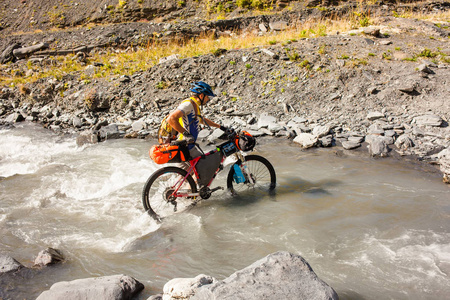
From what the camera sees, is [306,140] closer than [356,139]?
No

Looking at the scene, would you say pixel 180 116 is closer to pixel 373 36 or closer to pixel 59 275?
pixel 59 275

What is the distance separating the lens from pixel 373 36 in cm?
1377

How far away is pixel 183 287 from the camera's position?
3291 millimetres

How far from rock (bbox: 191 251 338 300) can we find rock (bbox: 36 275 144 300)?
112 centimetres

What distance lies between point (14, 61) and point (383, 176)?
22.7 m

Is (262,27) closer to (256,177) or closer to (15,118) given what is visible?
(15,118)

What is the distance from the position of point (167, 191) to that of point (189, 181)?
457mm

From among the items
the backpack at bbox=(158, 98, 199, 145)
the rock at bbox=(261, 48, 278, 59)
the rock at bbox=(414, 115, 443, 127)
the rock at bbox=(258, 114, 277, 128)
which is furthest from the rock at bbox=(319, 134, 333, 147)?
the rock at bbox=(261, 48, 278, 59)

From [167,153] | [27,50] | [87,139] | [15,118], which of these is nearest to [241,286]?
[167,153]

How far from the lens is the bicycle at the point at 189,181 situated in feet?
18.5

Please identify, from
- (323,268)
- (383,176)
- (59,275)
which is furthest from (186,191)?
(383,176)

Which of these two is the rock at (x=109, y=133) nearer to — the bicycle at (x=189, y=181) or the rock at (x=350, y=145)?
the bicycle at (x=189, y=181)

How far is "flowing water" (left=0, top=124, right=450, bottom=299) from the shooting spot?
4.21m

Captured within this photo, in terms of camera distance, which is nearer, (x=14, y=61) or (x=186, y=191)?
(x=186, y=191)
